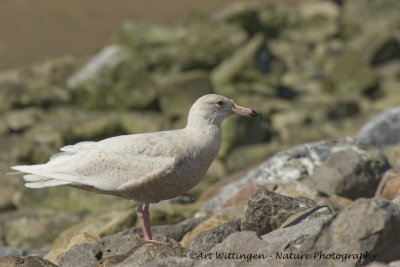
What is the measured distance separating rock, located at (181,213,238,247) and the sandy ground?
25241 millimetres

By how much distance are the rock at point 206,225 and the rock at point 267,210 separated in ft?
2.81

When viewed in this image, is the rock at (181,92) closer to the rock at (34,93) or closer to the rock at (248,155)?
the rock at (34,93)

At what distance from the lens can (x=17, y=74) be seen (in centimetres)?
2977

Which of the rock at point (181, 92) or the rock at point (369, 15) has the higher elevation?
the rock at point (369, 15)

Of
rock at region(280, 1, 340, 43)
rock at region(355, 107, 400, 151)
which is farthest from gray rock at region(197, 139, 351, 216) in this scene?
rock at region(280, 1, 340, 43)

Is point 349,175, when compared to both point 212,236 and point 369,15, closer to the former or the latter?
point 212,236

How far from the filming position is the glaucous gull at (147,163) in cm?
724

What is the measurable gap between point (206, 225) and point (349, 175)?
Answer: 271 centimetres

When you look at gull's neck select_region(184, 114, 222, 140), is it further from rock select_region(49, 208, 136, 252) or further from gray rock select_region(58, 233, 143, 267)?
rock select_region(49, 208, 136, 252)

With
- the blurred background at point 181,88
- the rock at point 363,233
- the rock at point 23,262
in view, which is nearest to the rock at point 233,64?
the blurred background at point 181,88

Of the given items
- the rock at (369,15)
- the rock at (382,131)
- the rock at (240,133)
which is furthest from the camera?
the rock at (369,15)

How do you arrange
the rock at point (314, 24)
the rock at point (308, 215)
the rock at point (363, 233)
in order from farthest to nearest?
the rock at point (314, 24)
the rock at point (308, 215)
the rock at point (363, 233)

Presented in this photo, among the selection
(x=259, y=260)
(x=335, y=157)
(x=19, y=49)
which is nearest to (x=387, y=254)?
(x=259, y=260)

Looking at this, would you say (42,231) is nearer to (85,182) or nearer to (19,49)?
(85,182)
